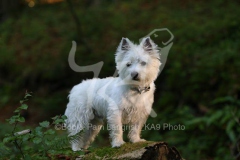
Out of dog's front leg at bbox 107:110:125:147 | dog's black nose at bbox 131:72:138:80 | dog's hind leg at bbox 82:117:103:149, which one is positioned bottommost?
dog's hind leg at bbox 82:117:103:149

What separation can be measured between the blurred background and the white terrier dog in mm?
4122

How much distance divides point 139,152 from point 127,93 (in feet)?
3.72

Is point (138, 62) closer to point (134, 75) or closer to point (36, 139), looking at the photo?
point (134, 75)

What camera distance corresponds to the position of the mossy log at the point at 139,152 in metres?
5.13

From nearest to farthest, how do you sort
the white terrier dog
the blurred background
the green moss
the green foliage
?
the green foliage → the green moss → the white terrier dog → the blurred background

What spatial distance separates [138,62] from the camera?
5914 millimetres

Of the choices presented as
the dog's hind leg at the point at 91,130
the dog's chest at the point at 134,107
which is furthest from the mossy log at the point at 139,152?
the dog's hind leg at the point at 91,130

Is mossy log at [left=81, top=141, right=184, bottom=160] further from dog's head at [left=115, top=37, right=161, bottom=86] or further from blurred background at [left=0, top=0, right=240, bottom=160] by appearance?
blurred background at [left=0, top=0, right=240, bottom=160]

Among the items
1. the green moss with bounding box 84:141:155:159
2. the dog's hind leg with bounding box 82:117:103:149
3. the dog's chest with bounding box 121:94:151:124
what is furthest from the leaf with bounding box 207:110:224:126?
the green moss with bounding box 84:141:155:159

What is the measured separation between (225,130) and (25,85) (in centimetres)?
888

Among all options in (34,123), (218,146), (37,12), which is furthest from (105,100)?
(37,12)

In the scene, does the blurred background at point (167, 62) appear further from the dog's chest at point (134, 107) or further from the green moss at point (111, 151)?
the green moss at point (111, 151)

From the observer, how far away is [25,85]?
16797mm

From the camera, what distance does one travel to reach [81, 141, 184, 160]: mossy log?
5129mm
